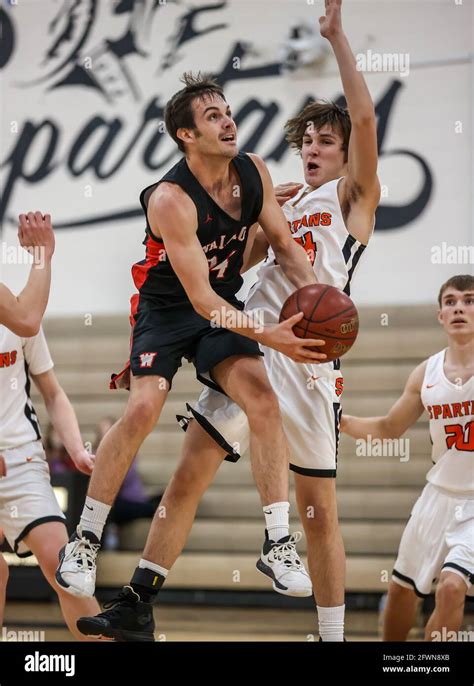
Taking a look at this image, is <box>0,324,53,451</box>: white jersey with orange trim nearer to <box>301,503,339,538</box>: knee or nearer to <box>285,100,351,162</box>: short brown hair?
<box>301,503,339,538</box>: knee

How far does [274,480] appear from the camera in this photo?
3.81 metres

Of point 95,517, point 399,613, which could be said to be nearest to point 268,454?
point 95,517

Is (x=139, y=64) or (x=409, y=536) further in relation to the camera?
(x=139, y=64)

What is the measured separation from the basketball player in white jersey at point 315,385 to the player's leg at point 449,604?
518 mm

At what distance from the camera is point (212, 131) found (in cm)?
394

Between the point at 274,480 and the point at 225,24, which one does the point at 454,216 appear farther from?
the point at 274,480

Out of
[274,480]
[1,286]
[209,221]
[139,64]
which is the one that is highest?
[139,64]

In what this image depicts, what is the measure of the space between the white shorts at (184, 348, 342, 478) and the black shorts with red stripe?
0.57 feet

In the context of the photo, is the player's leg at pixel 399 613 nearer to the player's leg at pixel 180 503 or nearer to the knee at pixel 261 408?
the player's leg at pixel 180 503

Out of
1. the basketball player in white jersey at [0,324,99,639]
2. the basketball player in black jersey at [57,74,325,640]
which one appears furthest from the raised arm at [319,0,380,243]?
the basketball player in white jersey at [0,324,99,639]

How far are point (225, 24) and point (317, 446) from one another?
561 cm

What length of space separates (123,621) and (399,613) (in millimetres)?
1547

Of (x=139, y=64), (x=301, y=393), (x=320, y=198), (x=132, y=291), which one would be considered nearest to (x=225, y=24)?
(x=139, y=64)

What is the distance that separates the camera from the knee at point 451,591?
441 cm
